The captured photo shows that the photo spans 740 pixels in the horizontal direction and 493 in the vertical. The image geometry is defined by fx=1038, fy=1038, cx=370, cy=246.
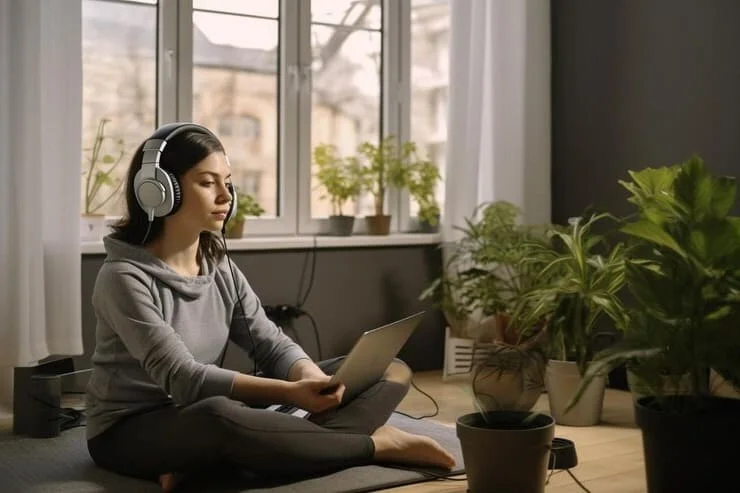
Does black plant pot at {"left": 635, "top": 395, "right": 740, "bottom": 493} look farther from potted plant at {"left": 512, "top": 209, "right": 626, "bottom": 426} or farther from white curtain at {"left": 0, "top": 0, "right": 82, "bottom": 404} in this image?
white curtain at {"left": 0, "top": 0, "right": 82, "bottom": 404}

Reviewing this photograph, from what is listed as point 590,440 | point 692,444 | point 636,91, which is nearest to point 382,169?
point 636,91

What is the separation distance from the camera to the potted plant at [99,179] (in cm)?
354

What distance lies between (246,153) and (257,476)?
1.77 metres

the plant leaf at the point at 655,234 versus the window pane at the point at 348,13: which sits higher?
the window pane at the point at 348,13

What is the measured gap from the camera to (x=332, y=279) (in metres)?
4.01

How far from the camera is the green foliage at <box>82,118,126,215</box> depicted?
3.57 meters

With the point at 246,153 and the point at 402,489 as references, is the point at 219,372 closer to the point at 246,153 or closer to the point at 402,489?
the point at 402,489

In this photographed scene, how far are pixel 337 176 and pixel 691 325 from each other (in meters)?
2.14

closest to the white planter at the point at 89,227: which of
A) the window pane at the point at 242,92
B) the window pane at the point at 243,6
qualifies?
the window pane at the point at 242,92

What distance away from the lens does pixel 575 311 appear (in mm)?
3162

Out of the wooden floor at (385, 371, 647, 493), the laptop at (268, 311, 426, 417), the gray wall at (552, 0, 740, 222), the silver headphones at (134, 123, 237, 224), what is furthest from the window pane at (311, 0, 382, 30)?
the laptop at (268, 311, 426, 417)

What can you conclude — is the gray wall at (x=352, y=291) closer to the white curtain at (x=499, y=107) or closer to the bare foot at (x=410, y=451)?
the white curtain at (x=499, y=107)

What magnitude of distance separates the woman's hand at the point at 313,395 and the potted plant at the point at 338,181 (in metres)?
1.71

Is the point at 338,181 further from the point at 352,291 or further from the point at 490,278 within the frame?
the point at 490,278
